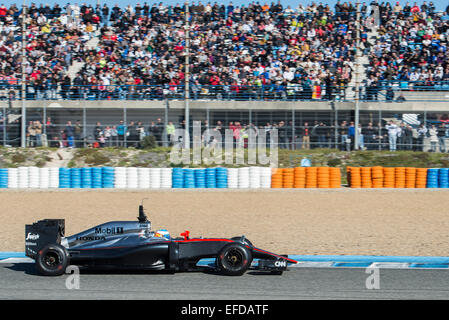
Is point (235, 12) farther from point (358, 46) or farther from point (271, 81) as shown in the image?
point (358, 46)

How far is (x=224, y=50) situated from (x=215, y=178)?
723 cm

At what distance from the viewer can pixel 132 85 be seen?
22969 millimetres

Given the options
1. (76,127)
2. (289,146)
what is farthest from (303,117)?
(76,127)

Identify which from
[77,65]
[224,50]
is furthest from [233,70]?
[77,65]

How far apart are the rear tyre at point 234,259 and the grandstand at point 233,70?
1445cm

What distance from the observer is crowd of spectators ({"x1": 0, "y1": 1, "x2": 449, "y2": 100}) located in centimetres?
2292

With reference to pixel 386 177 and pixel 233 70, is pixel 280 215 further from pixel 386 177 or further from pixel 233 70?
pixel 233 70

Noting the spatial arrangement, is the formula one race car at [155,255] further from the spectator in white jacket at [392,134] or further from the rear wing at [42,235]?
the spectator in white jacket at [392,134]

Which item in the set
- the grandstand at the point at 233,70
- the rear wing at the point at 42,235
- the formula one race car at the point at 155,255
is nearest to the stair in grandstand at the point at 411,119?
the grandstand at the point at 233,70

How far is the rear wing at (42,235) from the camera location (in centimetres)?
753

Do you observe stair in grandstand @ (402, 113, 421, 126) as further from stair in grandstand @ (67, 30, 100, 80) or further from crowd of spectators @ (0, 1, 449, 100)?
stair in grandstand @ (67, 30, 100, 80)

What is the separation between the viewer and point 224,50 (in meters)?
23.9

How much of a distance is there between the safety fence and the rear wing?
1063 cm
